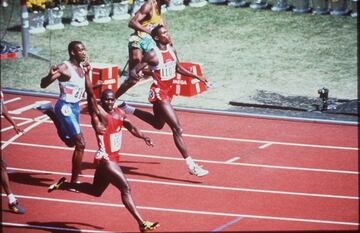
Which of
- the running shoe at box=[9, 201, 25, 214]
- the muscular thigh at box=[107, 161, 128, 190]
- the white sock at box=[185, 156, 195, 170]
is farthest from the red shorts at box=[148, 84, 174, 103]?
the running shoe at box=[9, 201, 25, 214]

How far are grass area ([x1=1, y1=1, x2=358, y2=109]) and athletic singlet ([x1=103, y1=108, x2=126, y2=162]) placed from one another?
6549mm

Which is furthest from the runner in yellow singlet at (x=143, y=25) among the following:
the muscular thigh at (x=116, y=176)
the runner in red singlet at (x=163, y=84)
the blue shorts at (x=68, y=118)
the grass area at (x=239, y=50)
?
the muscular thigh at (x=116, y=176)

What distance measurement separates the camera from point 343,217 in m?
12.8

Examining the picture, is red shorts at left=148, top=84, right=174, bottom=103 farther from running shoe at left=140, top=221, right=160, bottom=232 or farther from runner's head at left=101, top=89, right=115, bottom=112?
running shoe at left=140, top=221, right=160, bottom=232

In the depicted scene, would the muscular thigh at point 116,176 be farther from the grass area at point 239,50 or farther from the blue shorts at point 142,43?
the grass area at point 239,50

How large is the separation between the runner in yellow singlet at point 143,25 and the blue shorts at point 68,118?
3365mm

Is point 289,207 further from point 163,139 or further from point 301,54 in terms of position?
point 301,54

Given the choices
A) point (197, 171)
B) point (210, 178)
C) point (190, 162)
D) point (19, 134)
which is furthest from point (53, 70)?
point (19, 134)

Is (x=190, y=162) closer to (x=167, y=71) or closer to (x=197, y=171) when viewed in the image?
(x=197, y=171)

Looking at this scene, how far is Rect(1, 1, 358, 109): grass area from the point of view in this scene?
65.6 ft

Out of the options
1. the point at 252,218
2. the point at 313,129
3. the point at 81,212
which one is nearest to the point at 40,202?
the point at 81,212

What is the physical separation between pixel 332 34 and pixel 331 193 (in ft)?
36.4

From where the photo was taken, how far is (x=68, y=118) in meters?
13.6

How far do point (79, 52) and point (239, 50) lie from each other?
9978 mm
